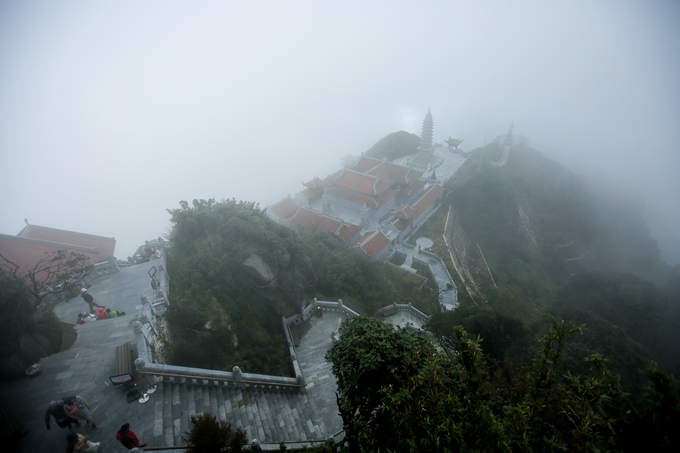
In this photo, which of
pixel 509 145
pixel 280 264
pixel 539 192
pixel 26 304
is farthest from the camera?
pixel 509 145

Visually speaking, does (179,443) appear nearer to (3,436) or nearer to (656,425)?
(3,436)

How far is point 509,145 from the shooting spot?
64.8 metres

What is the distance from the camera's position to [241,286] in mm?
15461

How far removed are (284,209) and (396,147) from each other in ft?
96.0

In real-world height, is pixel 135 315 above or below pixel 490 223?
below

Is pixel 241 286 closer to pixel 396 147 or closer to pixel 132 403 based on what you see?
pixel 132 403

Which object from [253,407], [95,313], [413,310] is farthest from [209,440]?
[413,310]

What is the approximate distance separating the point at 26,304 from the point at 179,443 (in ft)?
22.4

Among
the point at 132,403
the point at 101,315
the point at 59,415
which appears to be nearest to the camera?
the point at 59,415

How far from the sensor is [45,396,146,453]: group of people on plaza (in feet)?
24.9

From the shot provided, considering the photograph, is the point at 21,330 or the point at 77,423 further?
the point at 21,330

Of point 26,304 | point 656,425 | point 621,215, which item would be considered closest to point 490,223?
point 621,215

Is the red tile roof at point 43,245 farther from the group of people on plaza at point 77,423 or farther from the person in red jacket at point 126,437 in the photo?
the person in red jacket at point 126,437

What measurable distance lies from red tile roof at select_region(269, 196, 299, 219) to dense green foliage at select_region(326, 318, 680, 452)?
28762 millimetres
